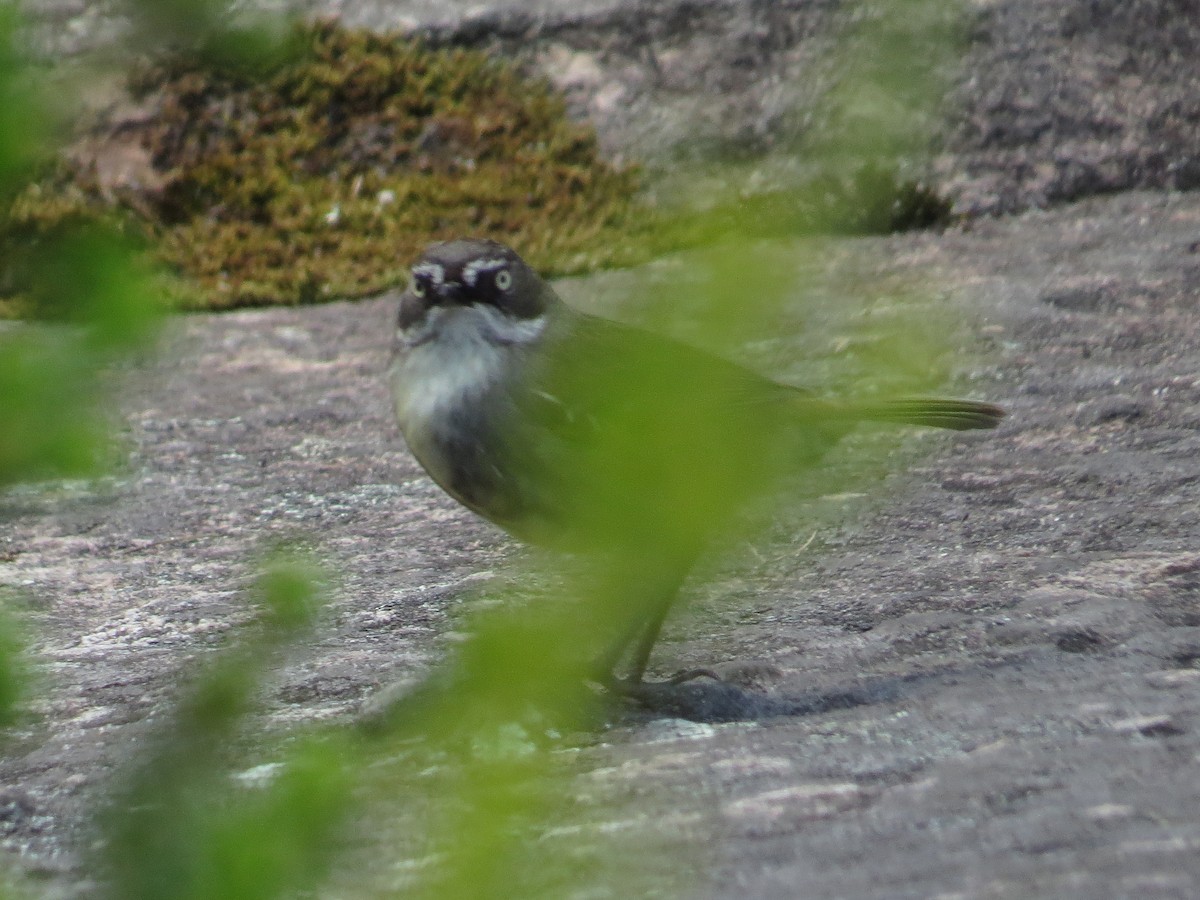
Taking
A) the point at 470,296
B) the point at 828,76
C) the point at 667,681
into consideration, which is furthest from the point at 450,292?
the point at 828,76

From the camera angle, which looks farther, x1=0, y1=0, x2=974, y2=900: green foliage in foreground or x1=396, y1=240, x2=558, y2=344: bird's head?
x1=396, y1=240, x2=558, y2=344: bird's head

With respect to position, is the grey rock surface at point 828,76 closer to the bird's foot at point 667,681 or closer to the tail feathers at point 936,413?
the tail feathers at point 936,413

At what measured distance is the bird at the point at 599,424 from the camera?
100 cm

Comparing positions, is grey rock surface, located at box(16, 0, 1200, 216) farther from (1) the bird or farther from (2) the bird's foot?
(2) the bird's foot

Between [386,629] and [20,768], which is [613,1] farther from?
[20,768]

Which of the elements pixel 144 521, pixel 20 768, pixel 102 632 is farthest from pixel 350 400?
pixel 20 768

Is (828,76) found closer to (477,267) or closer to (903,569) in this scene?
(477,267)

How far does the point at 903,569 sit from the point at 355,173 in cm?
375

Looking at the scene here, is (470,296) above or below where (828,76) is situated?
below

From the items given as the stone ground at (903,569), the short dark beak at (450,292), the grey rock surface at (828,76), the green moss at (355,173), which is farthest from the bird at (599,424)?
the grey rock surface at (828,76)

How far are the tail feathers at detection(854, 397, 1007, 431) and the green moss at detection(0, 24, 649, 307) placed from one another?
95.2 inches

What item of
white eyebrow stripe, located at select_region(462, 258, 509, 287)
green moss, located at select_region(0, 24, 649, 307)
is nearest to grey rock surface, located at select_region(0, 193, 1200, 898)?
green moss, located at select_region(0, 24, 649, 307)

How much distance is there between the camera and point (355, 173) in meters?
6.94

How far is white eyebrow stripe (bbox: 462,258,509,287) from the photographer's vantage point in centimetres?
419
